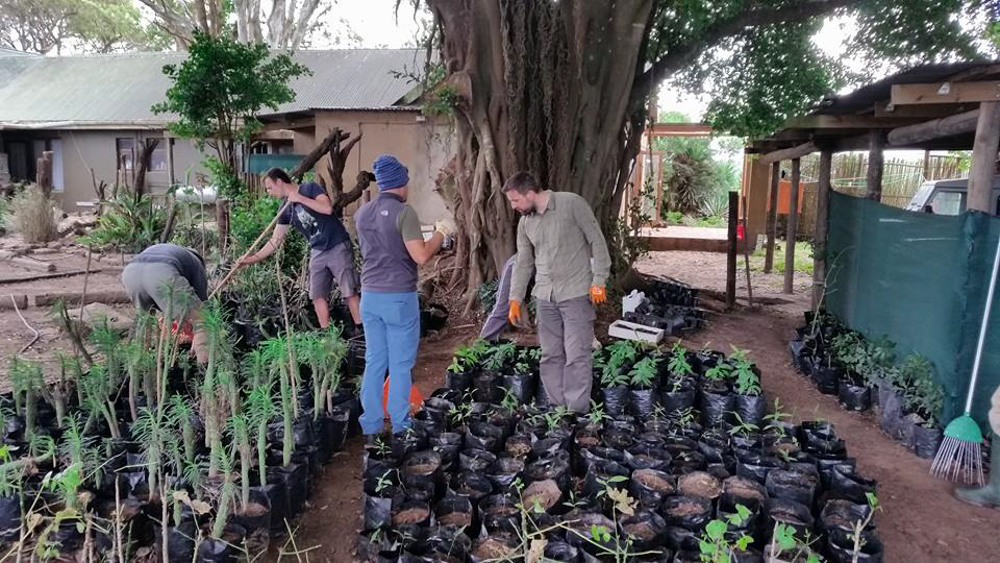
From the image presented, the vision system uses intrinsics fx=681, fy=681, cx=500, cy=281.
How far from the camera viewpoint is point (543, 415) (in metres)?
4.09

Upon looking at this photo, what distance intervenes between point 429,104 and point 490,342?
260 cm

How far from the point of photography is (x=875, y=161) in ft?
27.0

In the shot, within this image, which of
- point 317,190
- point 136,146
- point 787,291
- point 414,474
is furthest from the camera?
point 136,146

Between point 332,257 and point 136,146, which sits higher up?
point 136,146

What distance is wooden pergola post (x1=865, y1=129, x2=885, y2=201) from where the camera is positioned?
8008 mm

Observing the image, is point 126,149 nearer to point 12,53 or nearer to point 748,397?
point 12,53

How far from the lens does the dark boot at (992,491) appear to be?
11.7 feet

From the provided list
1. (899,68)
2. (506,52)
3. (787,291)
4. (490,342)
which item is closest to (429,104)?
(506,52)

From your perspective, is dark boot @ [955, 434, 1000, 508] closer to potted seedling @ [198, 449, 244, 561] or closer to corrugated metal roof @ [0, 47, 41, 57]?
potted seedling @ [198, 449, 244, 561]

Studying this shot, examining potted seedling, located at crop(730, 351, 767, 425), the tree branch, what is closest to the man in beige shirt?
potted seedling, located at crop(730, 351, 767, 425)

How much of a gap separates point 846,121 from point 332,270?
568 cm

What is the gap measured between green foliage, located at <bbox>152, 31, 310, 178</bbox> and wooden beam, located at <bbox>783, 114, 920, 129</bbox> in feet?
21.0

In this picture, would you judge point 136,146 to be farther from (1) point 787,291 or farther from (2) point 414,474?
(2) point 414,474

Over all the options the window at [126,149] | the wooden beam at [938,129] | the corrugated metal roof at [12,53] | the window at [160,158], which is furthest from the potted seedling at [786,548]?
the corrugated metal roof at [12,53]
